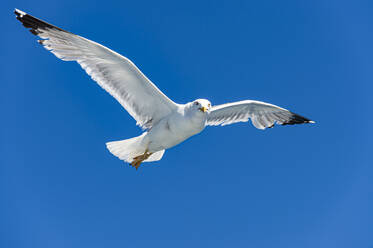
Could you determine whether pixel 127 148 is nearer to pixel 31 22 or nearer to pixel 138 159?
pixel 138 159

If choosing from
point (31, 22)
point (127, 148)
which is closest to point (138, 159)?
point (127, 148)

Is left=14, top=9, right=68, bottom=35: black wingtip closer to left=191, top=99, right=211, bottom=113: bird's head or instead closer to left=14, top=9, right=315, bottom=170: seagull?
left=14, top=9, right=315, bottom=170: seagull

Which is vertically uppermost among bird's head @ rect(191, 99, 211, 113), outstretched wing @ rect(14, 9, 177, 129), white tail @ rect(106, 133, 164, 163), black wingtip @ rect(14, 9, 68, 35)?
black wingtip @ rect(14, 9, 68, 35)

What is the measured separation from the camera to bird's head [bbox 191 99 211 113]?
6715 millimetres

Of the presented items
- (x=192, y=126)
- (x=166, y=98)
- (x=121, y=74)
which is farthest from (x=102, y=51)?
(x=192, y=126)

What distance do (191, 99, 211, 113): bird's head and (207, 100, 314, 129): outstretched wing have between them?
135 cm

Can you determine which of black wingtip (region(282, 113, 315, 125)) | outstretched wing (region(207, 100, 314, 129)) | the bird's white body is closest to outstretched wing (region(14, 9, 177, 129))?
the bird's white body

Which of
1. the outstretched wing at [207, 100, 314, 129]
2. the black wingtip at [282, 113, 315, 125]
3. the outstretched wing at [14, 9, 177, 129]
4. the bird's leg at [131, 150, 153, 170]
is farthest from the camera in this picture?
the black wingtip at [282, 113, 315, 125]

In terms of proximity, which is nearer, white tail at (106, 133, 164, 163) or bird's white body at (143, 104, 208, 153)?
bird's white body at (143, 104, 208, 153)

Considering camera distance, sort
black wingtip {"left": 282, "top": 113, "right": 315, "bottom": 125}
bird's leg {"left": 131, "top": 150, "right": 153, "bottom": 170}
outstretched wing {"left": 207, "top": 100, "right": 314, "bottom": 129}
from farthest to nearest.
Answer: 1. black wingtip {"left": 282, "top": 113, "right": 315, "bottom": 125}
2. outstretched wing {"left": 207, "top": 100, "right": 314, "bottom": 129}
3. bird's leg {"left": 131, "top": 150, "right": 153, "bottom": 170}

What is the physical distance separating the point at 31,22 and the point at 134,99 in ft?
6.41

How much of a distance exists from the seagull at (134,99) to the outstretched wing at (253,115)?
12cm

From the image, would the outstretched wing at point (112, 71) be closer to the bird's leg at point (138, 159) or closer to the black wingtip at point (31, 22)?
the black wingtip at point (31, 22)

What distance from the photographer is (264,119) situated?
884 cm
